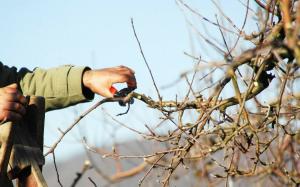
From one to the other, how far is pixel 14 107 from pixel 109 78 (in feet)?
2.33

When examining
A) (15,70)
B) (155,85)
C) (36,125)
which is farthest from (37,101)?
(155,85)

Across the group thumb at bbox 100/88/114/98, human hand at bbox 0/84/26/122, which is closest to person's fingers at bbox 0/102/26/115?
human hand at bbox 0/84/26/122

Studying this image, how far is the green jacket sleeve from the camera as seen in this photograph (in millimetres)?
3010

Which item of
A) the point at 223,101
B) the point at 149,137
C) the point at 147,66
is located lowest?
the point at 149,137

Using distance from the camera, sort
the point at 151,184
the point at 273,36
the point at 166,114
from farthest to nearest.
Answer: the point at 151,184 < the point at 166,114 < the point at 273,36

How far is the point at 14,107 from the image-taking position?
7.33 feet

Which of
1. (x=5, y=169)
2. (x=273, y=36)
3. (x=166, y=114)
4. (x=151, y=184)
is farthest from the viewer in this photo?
(x=151, y=184)

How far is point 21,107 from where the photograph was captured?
2.27m

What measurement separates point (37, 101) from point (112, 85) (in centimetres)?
51

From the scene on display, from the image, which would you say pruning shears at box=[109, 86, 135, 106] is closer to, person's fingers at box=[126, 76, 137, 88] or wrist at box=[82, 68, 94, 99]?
person's fingers at box=[126, 76, 137, 88]

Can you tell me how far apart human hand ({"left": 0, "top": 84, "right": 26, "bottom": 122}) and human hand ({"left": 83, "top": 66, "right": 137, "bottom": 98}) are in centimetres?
65

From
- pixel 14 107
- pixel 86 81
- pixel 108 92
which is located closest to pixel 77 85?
pixel 86 81

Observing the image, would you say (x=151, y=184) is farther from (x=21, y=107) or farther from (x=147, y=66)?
(x=21, y=107)

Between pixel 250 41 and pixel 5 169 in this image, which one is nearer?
pixel 5 169
